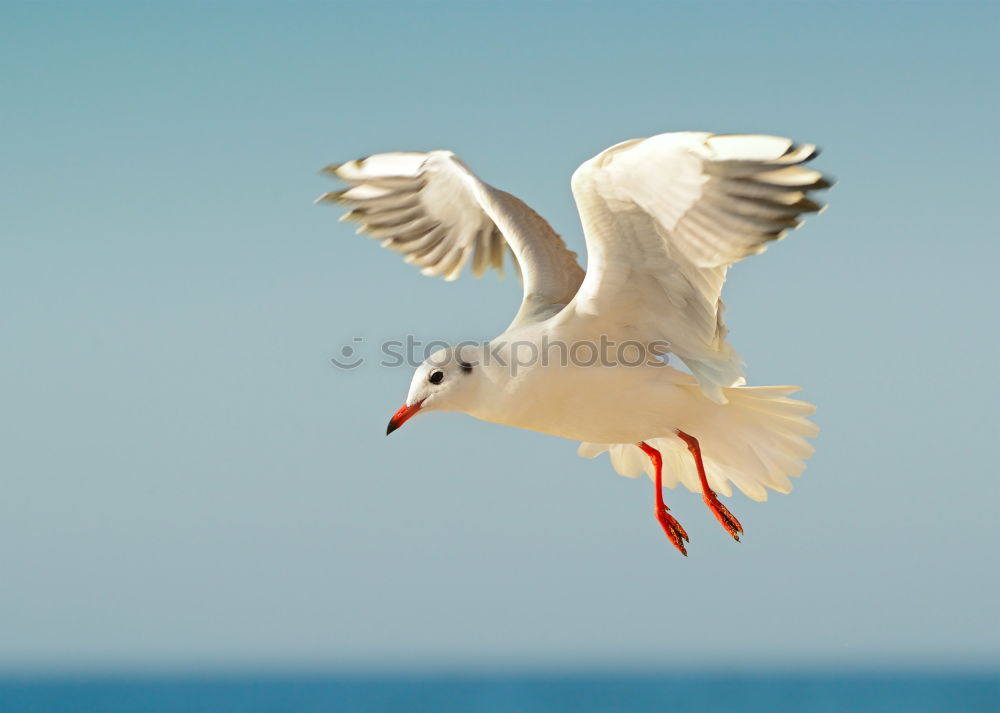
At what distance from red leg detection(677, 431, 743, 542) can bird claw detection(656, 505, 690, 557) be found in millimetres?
207

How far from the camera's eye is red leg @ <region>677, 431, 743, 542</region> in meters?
7.78

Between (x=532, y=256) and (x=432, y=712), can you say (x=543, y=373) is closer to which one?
(x=532, y=256)

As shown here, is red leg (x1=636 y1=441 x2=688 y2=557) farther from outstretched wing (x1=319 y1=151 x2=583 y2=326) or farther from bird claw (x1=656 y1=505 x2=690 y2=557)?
outstretched wing (x1=319 y1=151 x2=583 y2=326)

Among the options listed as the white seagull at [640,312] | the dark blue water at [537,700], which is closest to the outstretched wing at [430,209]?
the white seagull at [640,312]

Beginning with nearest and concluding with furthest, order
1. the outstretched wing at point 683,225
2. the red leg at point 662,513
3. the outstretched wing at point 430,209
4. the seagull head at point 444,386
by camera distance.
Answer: the outstretched wing at point 683,225
the seagull head at point 444,386
the red leg at point 662,513
the outstretched wing at point 430,209

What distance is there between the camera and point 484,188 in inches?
336

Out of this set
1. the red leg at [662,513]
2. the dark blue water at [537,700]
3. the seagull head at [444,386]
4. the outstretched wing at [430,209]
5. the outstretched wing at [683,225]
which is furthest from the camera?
the dark blue water at [537,700]

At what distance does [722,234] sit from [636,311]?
0.71 meters

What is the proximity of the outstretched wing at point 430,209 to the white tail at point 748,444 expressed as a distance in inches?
56.8

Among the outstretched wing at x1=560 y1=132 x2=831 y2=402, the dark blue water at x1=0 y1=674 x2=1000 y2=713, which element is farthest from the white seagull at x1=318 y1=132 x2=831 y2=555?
the dark blue water at x1=0 y1=674 x2=1000 y2=713

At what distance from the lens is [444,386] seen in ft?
24.1

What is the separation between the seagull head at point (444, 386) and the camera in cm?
734

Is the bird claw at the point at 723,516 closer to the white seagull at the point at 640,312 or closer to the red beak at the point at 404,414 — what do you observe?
the white seagull at the point at 640,312

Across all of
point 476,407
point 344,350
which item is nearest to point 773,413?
point 476,407
